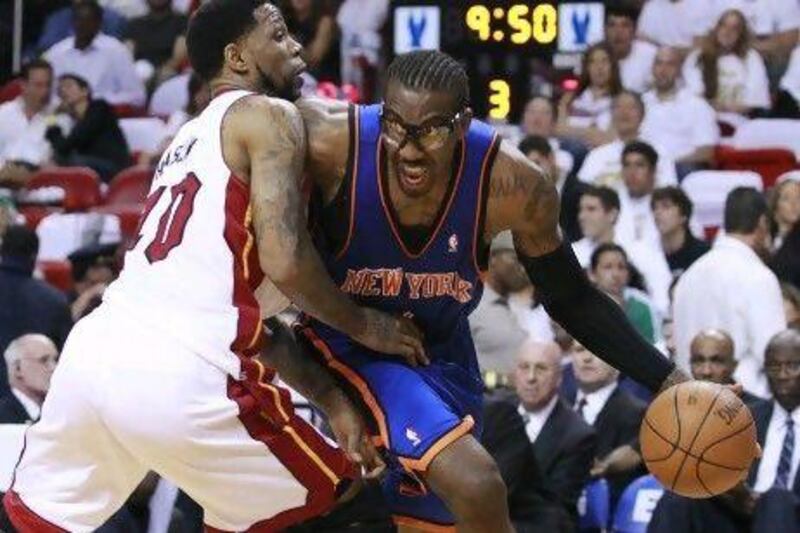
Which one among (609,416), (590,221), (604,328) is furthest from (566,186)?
(604,328)

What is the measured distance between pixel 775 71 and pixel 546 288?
28.0ft

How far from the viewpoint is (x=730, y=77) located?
46.9 feet

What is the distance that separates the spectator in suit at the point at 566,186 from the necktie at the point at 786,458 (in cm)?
332

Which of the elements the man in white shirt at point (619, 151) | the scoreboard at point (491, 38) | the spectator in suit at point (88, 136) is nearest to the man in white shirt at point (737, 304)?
the man in white shirt at point (619, 151)

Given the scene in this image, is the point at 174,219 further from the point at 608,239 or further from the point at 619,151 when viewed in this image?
the point at 619,151

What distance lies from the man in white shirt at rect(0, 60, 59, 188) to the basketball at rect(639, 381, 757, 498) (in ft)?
29.8

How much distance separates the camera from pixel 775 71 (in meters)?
14.6


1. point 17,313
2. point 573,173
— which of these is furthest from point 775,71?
point 17,313

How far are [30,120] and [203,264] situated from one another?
375 inches

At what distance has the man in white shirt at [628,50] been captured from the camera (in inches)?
567

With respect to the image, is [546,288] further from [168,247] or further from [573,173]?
[573,173]

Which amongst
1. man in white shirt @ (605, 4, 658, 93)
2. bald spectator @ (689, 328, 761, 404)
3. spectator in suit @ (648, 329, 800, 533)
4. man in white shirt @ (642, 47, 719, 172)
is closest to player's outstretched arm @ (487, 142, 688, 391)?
spectator in suit @ (648, 329, 800, 533)

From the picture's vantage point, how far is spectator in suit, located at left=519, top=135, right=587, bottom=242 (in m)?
12.2

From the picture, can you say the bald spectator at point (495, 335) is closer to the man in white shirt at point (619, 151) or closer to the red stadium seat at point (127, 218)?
the man in white shirt at point (619, 151)
